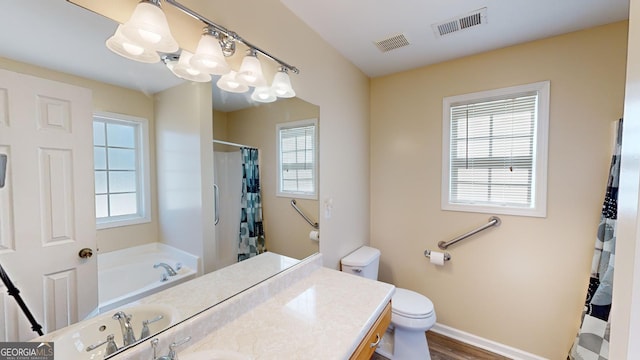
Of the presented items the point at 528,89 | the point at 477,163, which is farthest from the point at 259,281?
the point at 528,89

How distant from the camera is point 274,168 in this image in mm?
1475

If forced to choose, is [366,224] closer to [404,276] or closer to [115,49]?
[404,276]

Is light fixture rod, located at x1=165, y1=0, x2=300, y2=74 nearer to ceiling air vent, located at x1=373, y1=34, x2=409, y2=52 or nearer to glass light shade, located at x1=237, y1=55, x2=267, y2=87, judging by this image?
glass light shade, located at x1=237, y1=55, x2=267, y2=87

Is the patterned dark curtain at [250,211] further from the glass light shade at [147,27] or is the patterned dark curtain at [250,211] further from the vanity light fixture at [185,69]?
the glass light shade at [147,27]

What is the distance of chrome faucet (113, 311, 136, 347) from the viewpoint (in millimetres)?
Result: 780

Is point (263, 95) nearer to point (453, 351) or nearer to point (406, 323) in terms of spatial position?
point (406, 323)

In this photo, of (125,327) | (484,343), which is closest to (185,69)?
(125,327)

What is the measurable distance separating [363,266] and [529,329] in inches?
52.7

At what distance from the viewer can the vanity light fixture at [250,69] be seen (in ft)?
3.78

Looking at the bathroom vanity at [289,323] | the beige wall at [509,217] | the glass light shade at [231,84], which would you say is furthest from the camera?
the beige wall at [509,217]

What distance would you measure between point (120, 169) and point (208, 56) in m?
0.53

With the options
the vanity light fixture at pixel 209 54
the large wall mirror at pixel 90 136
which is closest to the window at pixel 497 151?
the large wall mirror at pixel 90 136

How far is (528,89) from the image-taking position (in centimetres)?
180

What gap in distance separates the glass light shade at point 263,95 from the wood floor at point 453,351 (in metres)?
2.10
